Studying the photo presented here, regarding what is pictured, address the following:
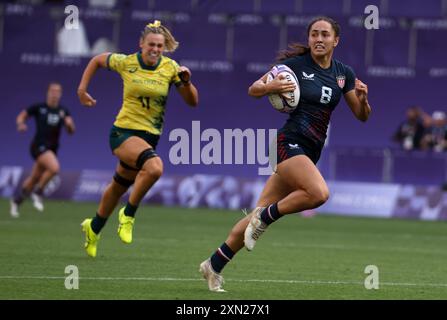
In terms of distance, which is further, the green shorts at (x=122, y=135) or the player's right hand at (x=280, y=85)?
the green shorts at (x=122, y=135)

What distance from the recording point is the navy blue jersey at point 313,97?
11.6 meters

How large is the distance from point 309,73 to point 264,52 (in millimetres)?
17515

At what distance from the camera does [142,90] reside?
14977 millimetres

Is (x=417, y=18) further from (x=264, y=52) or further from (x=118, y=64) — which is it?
(x=118, y=64)

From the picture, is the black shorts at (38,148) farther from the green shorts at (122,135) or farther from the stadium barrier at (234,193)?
the green shorts at (122,135)

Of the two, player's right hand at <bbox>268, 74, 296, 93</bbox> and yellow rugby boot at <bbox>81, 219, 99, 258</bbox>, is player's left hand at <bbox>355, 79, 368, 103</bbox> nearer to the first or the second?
player's right hand at <bbox>268, 74, 296, 93</bbox>

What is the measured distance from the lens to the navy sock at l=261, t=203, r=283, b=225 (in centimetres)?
1124

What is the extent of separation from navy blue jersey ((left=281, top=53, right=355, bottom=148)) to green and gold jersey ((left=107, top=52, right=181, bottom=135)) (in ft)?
11.5

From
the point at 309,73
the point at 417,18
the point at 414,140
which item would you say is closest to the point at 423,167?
the point at 414,140

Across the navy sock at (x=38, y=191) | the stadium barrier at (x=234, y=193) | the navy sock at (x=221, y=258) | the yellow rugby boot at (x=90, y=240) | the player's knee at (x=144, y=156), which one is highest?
the player's knee at (x=144, y=156)

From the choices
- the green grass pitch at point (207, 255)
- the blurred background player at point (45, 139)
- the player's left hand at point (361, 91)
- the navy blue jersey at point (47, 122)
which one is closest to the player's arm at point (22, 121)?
the blurred background player at point (45, 139)

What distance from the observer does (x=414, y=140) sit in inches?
1120

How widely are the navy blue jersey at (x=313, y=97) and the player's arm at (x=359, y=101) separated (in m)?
0.18

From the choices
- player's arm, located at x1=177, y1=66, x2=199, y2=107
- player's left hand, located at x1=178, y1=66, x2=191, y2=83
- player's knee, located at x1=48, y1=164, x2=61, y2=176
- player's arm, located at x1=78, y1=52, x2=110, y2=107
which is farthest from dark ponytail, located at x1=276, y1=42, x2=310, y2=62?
player's knee, located at x1=48, y1=164, x2=61, y2=176
